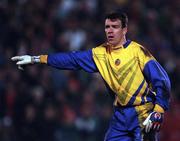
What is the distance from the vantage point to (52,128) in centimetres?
1308

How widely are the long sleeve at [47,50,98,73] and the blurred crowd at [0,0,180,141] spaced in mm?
4371

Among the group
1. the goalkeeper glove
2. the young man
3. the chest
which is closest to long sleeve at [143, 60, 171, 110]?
the young man

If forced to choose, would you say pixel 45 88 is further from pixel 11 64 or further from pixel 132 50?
pixel 132 50

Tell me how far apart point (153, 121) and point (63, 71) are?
234 inches

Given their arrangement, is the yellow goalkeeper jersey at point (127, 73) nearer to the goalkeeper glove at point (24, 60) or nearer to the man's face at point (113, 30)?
the man's face at point (113, 30)

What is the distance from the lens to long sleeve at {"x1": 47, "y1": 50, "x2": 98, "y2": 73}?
8586mm

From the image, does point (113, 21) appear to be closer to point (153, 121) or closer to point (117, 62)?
point (117, 62)

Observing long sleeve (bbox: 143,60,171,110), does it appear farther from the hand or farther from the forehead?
the forehead

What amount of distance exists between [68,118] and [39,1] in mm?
2754

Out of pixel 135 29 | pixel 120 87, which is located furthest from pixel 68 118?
pixel 120 87

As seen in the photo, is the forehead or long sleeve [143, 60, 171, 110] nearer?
long sleeve [143, 60, 171, 110]

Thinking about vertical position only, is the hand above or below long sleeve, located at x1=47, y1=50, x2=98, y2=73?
below

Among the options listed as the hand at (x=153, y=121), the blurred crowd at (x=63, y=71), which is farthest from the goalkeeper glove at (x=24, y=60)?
the blurred crowd at (x=63, y=71)

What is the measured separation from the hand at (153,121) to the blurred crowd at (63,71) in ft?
16.7
